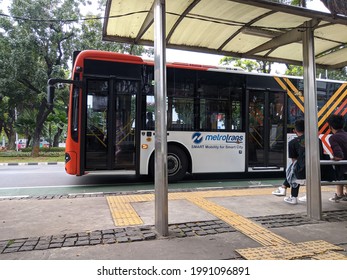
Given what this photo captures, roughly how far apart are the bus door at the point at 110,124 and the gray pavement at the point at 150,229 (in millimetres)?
1871

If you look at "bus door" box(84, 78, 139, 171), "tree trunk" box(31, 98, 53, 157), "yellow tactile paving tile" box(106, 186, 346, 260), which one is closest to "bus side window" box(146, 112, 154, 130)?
"bus door" box(84, 78, 139, 171)

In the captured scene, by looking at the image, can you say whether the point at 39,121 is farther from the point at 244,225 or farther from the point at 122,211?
the point at 244,225

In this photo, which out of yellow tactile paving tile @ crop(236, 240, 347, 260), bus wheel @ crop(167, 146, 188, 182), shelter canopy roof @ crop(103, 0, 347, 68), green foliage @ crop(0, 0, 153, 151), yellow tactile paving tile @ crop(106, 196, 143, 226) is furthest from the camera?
green foliage @ crop(0, 0, 153, 151)

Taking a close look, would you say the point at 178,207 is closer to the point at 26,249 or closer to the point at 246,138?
the point at 26,249

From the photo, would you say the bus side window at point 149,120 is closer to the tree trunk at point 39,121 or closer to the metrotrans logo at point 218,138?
the metrotrans logo at point 218,138

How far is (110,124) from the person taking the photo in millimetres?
8023

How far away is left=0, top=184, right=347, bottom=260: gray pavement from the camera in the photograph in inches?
138

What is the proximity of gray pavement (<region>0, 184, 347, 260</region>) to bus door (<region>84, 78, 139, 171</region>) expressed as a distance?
73.7 inches

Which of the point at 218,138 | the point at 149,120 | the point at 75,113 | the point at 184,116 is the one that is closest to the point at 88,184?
the point at 75,113

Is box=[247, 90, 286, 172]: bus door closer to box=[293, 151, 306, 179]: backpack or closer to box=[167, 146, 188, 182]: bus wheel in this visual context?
box=[167, 146, 188, 182]: bus wheel

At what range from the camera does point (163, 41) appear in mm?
4199

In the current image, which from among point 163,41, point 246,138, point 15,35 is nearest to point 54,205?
point 163,41

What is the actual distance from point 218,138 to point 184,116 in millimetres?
1222

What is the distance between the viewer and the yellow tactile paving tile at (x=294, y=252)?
11.2 ft
